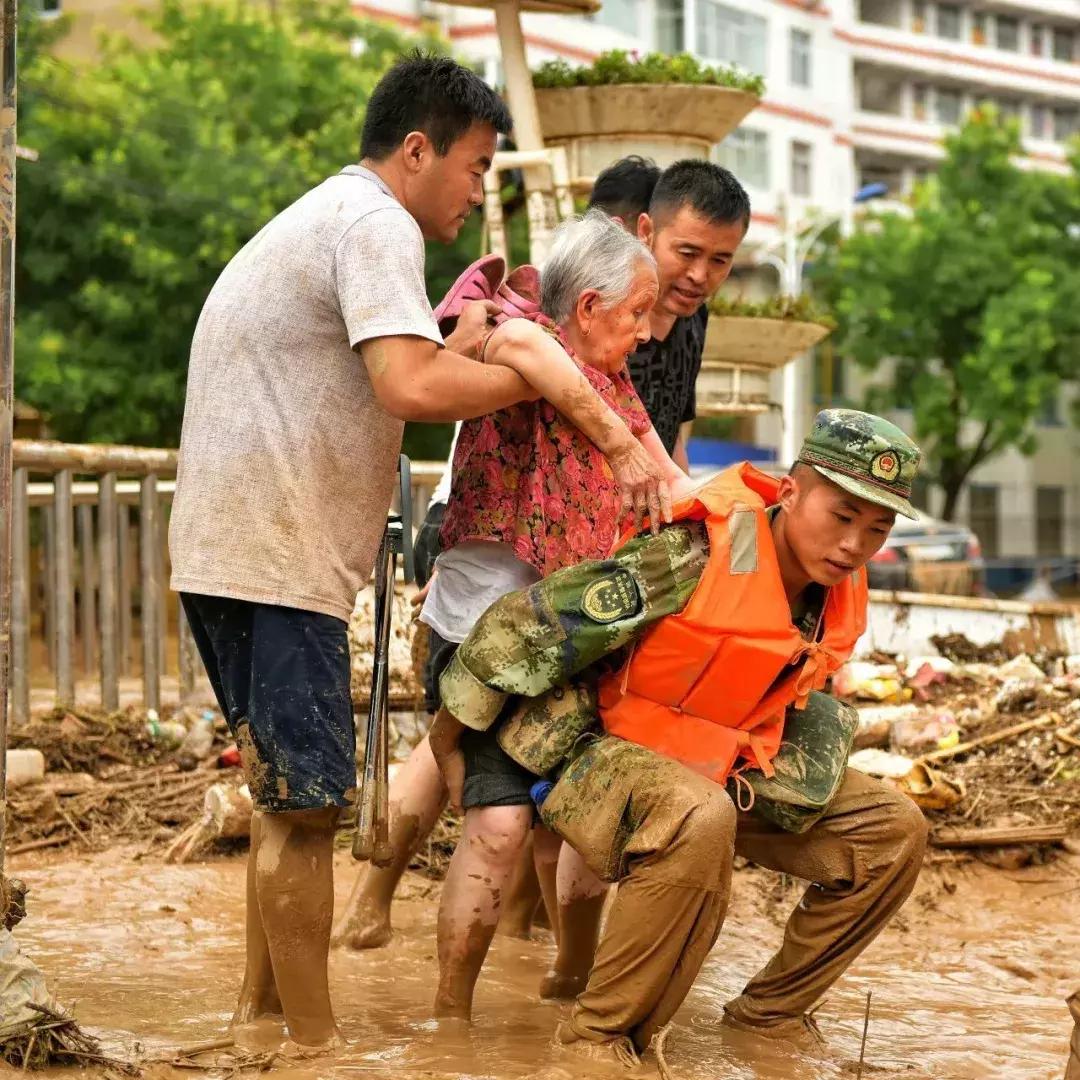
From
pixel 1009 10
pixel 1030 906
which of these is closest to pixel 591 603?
pixel 1030 906

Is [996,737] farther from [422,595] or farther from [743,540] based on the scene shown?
[743,540]

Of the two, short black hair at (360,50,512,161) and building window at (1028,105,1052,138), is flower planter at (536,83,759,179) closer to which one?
short black hair at (360,50,512,161)

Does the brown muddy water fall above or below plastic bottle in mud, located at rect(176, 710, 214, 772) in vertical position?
below

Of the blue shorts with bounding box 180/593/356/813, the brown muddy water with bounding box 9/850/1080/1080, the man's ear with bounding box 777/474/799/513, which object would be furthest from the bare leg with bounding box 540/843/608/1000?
the man's ear with bounding box 777/474/799/513

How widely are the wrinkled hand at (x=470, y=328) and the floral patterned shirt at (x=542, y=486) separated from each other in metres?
0.15

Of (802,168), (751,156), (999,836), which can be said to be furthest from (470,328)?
(802,168)

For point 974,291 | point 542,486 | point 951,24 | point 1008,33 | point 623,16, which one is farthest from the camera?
point 1008,33

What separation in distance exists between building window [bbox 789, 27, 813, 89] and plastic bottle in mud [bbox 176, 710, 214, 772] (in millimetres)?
36155

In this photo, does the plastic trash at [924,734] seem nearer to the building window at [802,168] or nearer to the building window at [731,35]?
the building window at [731,35]

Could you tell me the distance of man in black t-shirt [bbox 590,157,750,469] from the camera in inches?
193

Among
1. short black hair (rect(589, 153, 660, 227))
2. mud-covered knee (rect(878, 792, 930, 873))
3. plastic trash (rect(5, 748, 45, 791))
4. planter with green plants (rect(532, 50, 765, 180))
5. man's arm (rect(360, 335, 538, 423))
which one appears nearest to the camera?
man's arm (rect(360, 335, 538, 423))

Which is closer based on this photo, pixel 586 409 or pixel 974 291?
pixel 586 409

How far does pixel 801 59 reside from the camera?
137 ft

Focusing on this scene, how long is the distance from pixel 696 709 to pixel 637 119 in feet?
14.9
